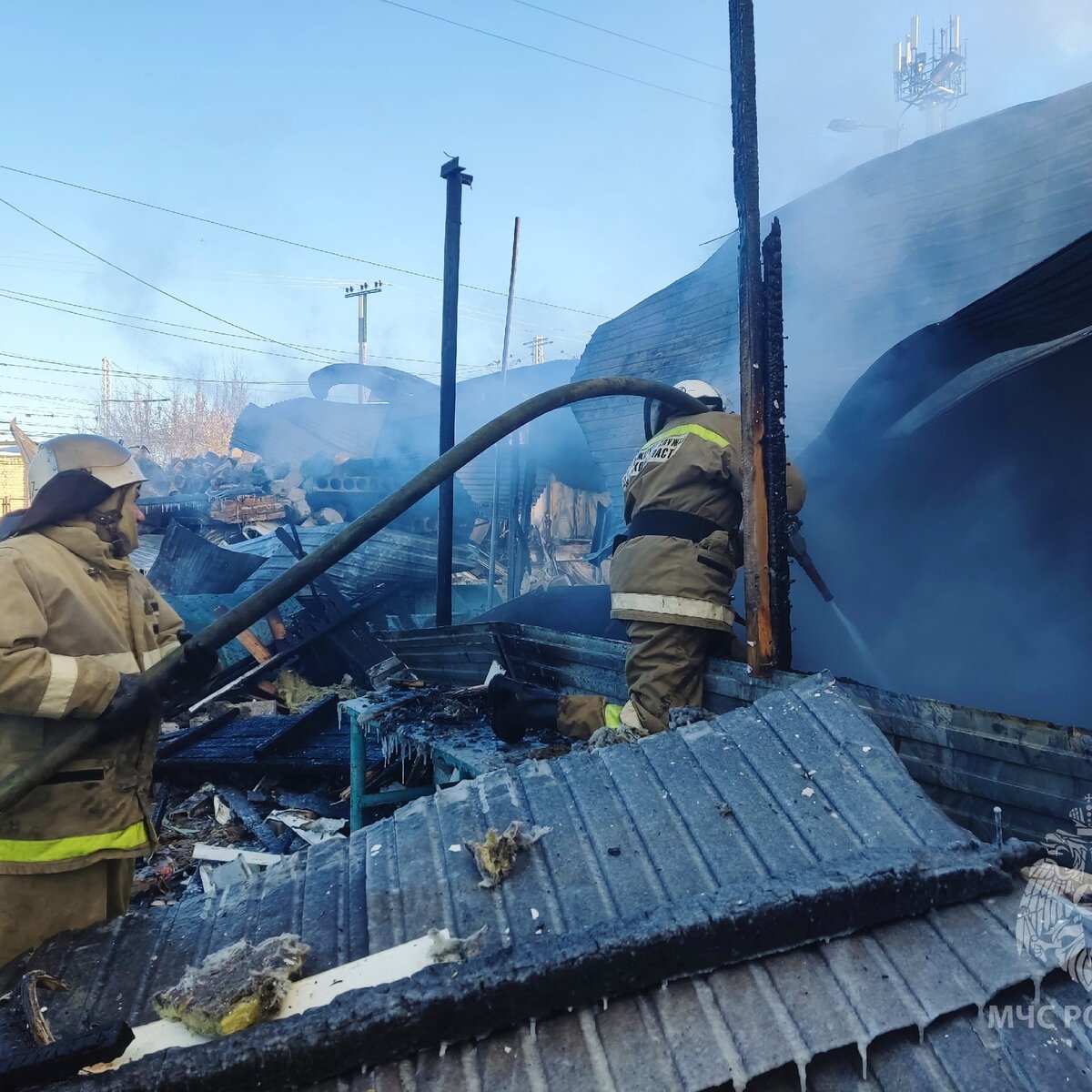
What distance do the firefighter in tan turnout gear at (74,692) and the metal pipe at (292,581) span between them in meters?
0.08

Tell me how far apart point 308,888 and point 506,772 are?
52cm

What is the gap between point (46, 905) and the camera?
2.47m

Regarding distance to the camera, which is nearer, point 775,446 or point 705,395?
point 775,446

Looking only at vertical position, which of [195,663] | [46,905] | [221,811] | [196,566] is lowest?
[221,811]

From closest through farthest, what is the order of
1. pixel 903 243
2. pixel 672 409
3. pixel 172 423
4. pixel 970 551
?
pixel 672 409
pixel 970 551
pixel 903 243
pixel 172 423

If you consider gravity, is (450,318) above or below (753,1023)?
above

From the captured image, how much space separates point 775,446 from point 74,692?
264 centimetres

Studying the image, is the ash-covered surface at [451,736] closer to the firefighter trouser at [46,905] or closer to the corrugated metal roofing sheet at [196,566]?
the firefighter trouser at [46,905]

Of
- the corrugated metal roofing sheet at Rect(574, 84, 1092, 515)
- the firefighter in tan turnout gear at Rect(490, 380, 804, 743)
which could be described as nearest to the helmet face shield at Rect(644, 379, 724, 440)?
the firefighter in tan turnout gear at Rect(490, 380, 804, 743)

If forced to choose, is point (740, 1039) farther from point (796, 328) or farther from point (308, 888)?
point (796, 328)

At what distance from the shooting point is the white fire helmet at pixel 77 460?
266 centimetres

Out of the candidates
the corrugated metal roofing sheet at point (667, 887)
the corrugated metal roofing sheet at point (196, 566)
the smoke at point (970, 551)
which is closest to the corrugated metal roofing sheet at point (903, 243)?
the smoke at point (970, 551)

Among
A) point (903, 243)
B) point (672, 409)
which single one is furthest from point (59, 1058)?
point (903, 243)

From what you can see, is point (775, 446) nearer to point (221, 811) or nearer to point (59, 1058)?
point (59, 1058)
